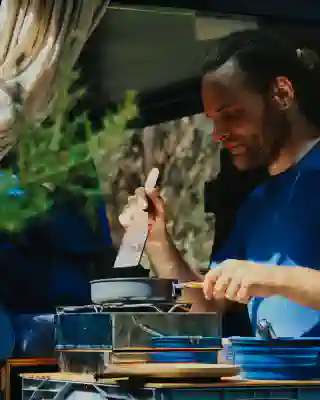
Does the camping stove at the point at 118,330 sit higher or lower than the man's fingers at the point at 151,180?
lower

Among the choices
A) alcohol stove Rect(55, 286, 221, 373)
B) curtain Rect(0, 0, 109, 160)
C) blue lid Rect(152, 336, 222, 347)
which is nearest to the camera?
blue lid Rect(152, 336, 222, 347)

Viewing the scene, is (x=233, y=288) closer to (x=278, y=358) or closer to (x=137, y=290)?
(x=137, y=290)

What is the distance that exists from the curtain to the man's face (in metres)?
0.64

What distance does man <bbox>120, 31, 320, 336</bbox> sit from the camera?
12.2ft

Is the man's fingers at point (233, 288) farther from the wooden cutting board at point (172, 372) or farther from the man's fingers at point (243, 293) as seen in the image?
the wooden cutting board at point (172, 372)

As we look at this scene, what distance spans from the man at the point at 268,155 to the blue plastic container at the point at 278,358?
907 millimetres

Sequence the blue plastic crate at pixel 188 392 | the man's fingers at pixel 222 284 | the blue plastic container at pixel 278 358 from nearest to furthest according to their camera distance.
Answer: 1. the blue plastic crate at pixel 188 392
2. the blue plastic container at pixel 278 358
3. the man's fingers at pixel 222 284

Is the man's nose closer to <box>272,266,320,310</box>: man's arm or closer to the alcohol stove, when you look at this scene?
<box>272,266,320,310</box>: man's arm

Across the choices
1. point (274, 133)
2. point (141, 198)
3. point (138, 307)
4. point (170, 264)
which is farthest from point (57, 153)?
point (274, 133)

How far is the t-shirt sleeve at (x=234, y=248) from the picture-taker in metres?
3.82

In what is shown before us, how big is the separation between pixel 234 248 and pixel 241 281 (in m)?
0.48

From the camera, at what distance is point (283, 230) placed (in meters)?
3.82

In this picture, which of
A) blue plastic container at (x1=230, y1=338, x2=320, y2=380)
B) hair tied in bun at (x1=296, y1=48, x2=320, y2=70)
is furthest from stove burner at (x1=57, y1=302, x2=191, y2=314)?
hair tied in bun at (x1=296, y1=48, x2=320, y2=70)

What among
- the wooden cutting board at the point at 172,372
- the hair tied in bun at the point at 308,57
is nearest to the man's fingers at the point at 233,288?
the wooden cutting board at the point at 172,372
